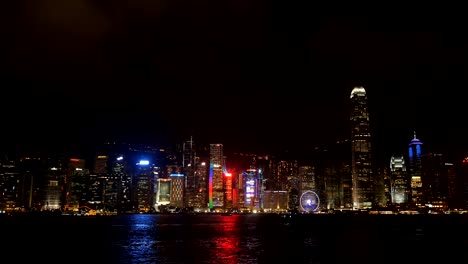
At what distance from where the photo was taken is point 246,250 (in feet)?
173

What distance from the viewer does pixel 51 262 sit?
43812 millimetres

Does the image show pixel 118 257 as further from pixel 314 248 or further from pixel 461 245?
pixel 461 245

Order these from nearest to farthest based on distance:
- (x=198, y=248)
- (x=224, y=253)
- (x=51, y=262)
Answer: (x=51, y=262)
(x=224, y=253)
(x=198, y=248)

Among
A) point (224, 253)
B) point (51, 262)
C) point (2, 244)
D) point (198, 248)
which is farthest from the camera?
point (2, 244)

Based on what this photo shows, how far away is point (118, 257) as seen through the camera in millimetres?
46562

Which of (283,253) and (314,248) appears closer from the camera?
(283,253)

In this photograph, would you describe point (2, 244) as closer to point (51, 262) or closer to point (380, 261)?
point (51, 262)

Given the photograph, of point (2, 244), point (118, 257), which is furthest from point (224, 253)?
point (2, 244)

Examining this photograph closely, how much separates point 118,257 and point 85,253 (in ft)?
20.7

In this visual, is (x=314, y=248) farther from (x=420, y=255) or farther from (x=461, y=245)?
(x=461, y=245)

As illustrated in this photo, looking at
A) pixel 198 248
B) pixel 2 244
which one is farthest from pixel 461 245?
pixel 2 244

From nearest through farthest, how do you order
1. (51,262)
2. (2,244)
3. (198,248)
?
(51,262), (198,248), (2,244)

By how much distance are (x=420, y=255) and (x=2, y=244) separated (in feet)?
168

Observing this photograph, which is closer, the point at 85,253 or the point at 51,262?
the point at 51,262
